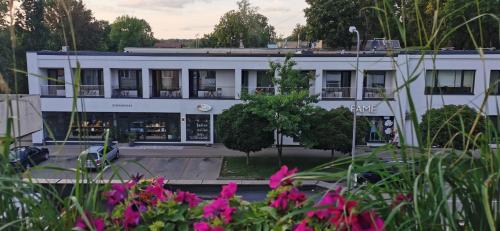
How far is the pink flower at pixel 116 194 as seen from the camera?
2115 millimetres

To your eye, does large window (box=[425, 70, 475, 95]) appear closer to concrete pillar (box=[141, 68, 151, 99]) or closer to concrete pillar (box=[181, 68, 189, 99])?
concrete pillar (box=[181, 68, 189, 99])

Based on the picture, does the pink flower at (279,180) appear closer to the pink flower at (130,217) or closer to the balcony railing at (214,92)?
the pink flower at (130,217)

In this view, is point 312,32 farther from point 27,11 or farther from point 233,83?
point 27,11

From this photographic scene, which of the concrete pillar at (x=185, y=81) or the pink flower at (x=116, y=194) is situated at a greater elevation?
the concrete pillar at (x=185, y=81)

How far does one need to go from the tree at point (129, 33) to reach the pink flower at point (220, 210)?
6368cm

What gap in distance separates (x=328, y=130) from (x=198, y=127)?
389 inches

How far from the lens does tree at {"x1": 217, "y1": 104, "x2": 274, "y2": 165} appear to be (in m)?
19.4

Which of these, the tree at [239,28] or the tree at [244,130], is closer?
the tree at [244,130]

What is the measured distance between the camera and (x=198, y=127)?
26672mm

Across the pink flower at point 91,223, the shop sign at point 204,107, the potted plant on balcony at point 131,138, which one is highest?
the pink flower at point 91,223

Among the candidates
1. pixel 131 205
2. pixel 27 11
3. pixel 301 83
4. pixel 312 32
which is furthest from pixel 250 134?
pixel 27 11

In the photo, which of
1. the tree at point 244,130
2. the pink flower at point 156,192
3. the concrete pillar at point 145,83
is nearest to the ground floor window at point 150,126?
the concrete pillar at point 145,83

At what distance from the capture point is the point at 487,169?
66.9 inches

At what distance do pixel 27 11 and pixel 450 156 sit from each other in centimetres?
4318
